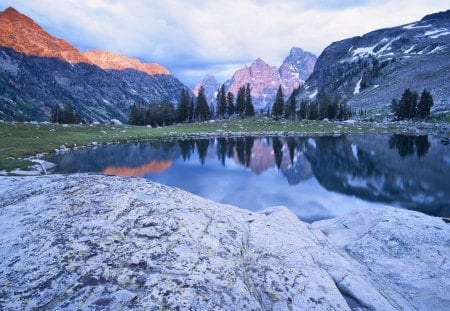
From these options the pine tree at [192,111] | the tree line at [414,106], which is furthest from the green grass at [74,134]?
the pine tree at [192,111]

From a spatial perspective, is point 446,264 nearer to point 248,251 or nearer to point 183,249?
point 248,251

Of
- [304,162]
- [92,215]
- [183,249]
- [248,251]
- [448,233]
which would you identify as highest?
[92,215]

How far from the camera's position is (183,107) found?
443 ft

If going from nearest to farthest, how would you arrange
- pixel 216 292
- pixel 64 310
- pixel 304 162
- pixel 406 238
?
pixel 64 310 < pixel 216 292 < pixel 406 238 < pixel 304 162

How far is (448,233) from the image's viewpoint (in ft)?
40.6

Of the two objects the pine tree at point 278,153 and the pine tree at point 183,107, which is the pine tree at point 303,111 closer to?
the pine tree at point 183,107

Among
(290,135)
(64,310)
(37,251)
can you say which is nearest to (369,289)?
(64,310)

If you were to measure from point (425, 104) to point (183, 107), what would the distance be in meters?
96.2

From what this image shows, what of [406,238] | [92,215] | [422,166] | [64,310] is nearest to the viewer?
[64,310]

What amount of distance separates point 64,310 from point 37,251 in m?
1.95

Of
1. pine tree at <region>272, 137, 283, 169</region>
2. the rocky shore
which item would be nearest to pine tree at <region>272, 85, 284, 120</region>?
pine tree at <region>272, 137, 283, 169</region>

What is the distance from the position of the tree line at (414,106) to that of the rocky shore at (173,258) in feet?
400

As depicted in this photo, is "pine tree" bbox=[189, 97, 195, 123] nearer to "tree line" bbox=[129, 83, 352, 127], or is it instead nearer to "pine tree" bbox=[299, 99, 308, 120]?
"tree line" bbox=[129, 83, 352, 127]

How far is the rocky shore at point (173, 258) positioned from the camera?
583 cm
